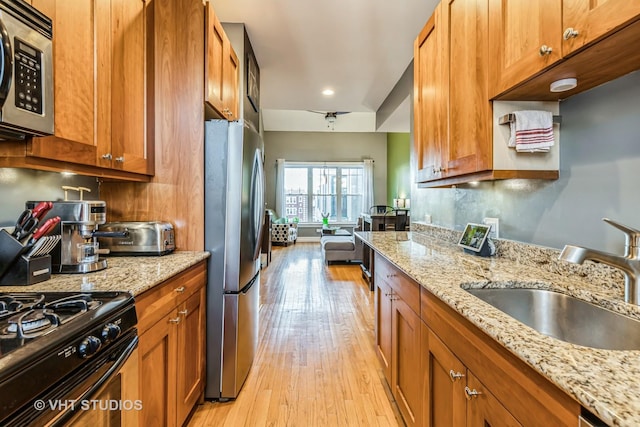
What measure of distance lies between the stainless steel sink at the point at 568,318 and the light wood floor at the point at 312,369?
1.03 metres

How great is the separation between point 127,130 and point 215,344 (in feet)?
4.27

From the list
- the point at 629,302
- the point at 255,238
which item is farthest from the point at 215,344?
the point at 629,302

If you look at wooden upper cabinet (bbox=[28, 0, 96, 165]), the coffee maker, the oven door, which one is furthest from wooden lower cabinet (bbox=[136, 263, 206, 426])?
wooden upper cabinet (bbox=[28, 0, 96, 165])

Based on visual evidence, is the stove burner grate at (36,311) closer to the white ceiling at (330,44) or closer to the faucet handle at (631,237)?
the faucet handle at (631,237)

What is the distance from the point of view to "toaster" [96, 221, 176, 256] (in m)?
1.72

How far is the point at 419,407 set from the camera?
4.34 feet

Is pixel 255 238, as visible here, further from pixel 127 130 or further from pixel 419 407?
pixel 419 407

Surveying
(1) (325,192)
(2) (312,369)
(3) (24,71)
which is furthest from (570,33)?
(1) (325,192)

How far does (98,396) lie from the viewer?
0.90m

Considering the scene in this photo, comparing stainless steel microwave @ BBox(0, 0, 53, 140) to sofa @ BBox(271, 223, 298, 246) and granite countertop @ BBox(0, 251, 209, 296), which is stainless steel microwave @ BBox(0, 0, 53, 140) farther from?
sofa @ BBox(271, 223, 298, 246)

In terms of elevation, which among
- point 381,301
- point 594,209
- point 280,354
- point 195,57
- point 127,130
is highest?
point 195,57

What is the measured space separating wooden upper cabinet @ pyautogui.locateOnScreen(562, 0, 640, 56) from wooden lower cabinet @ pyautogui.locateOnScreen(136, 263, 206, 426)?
1.68 meters

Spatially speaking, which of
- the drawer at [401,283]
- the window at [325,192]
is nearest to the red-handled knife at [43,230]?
the drawer at [401,283]

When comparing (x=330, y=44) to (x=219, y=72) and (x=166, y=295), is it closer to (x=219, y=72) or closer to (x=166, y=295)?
(x=219, y=72)
